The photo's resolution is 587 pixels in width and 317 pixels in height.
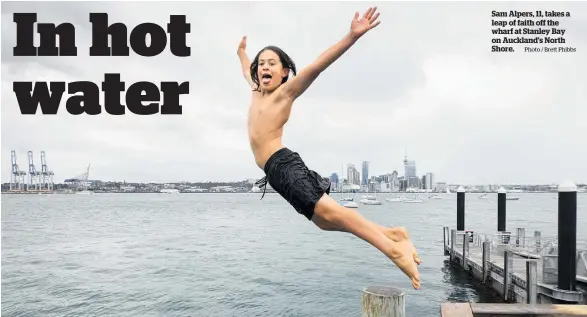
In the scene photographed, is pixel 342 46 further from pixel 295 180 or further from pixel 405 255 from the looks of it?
pixel 405 255

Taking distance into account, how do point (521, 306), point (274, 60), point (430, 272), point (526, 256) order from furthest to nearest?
point (430, 272) → point (526, 256) → point (521, 306) → point (274, 60)

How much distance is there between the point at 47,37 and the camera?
25.0ft

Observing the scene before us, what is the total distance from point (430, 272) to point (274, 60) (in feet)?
80.3

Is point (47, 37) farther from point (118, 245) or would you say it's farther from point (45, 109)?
point (118, 245)

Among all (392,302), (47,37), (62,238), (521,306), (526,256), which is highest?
(47,37)

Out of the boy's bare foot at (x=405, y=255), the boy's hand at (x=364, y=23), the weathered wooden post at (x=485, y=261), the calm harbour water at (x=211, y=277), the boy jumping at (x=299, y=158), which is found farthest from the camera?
the calm harbour water at (x=211, y=277)

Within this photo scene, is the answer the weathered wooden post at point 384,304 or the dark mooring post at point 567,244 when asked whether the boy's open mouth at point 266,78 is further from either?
the dark mooring post at point 567,244

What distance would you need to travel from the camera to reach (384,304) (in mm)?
3477

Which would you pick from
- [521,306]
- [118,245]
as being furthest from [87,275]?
[521,306]

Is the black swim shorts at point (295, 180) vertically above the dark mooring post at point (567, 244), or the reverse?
the black swim shorts at point (295, 180)

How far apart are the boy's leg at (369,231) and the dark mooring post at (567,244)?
11.0 metres

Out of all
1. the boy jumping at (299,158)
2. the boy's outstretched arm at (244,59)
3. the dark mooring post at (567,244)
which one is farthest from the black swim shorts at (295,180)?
the dark mooring post at (567,244)

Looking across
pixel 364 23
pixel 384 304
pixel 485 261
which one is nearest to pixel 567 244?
pixel 485 261

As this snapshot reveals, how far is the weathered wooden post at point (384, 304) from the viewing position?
3.48 meters
